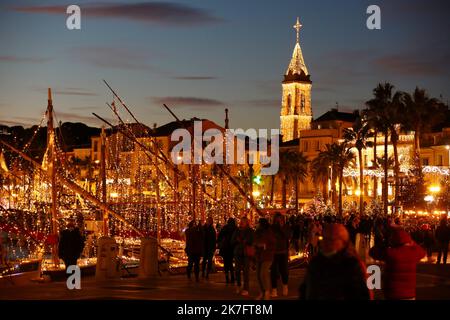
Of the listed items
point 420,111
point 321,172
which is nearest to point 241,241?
point 420,111

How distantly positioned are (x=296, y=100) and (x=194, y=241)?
13851cm

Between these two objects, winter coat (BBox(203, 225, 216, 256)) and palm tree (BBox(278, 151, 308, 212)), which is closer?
winter coat (BBox(203, 225, 216, 256))

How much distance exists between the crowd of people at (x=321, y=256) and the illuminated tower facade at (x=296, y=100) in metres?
123

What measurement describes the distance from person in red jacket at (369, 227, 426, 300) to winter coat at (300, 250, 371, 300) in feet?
9.13

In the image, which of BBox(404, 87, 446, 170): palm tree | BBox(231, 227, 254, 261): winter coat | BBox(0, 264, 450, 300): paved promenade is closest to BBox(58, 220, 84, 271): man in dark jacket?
BBox(0, 264, 450, 300): paved promenade

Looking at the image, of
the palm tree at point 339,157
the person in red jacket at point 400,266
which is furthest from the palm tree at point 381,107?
the person in red jacket at point 400,266

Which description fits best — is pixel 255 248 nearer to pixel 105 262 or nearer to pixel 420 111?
pixel 105 262

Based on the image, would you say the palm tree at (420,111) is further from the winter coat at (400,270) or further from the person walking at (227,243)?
the winter coat at (400,270)

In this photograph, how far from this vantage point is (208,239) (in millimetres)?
21609

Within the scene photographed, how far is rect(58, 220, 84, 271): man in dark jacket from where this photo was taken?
21141mm

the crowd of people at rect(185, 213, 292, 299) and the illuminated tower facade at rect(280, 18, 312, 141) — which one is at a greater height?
the illuminated tower facade at rect(280, 18, 312, 141)

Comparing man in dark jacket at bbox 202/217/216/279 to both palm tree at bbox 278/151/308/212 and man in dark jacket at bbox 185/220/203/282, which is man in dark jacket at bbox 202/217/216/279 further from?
palm tree at bbox 278/151/308/212

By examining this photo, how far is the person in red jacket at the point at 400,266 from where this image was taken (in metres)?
11.1
